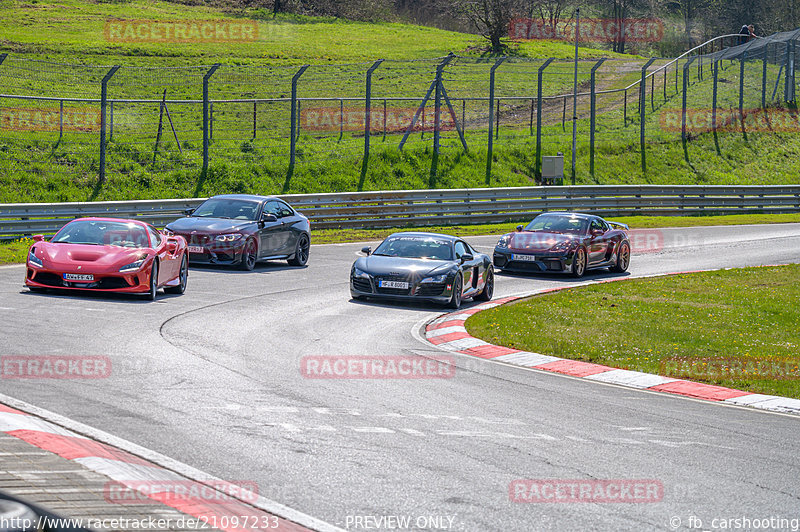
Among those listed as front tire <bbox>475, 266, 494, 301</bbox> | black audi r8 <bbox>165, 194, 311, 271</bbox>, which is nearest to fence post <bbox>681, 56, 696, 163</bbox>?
black audi r8 <bbox>165, 194, 311, 271</bbox>

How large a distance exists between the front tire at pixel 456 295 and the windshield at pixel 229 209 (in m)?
5.52

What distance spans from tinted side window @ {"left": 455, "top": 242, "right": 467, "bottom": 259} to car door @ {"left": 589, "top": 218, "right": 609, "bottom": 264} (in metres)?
4.87

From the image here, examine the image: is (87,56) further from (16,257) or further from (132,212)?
(16,257)

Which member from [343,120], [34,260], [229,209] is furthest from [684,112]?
[34,260]

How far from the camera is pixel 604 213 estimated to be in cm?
3641

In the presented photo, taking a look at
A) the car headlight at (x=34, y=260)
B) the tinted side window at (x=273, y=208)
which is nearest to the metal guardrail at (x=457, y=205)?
the tinted side window at (x=273, y=208)

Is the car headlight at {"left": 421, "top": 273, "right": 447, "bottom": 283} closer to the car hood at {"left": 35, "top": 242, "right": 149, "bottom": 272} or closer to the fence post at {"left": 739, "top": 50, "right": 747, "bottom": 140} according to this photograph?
the car hood at {"left": 35, "top": 242, "right": 149, "bottom": 272}

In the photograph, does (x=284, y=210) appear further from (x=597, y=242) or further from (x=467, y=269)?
(x=597, y=242)

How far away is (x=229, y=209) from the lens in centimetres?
2155

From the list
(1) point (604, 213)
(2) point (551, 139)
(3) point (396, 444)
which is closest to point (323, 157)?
(1) point (604, 213)

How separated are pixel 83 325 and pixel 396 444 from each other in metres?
6.54

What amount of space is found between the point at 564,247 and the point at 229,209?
7014 millimetres

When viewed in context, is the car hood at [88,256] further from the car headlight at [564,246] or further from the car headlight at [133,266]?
the car headlight at [564,246]

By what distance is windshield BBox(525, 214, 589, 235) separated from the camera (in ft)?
75.2
